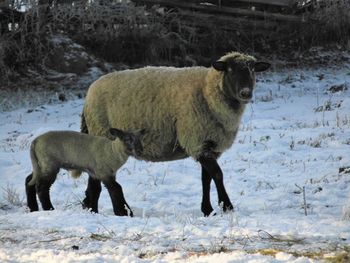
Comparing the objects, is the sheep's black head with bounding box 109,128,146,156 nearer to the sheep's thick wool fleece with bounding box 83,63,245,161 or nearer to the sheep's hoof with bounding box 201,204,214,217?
the sheep's thick wool fleece with bounding box 83,63,245,161

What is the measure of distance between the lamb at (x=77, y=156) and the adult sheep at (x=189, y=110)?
398mm

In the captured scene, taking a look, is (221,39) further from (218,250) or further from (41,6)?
(218,250)

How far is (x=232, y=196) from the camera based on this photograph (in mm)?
8297

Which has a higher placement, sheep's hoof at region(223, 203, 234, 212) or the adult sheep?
the adult sheep

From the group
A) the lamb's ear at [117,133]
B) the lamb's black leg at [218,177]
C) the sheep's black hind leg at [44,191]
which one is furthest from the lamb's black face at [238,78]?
the sheep's black hind leg at [44,191]

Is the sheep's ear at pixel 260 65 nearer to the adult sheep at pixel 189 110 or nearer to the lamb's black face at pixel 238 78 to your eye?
the adult sheep at pixel 189 110

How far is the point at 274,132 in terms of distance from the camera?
11648 millimetres

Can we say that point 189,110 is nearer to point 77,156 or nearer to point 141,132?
point 141,132

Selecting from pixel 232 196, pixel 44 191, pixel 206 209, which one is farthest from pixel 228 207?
pixel 44 191

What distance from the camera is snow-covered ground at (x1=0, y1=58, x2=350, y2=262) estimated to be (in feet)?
14.0

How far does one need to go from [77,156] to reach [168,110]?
1.26 m

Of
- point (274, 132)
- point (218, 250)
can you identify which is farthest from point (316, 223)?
point (274, 132)

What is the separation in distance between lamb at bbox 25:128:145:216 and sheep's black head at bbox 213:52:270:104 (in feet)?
3.83

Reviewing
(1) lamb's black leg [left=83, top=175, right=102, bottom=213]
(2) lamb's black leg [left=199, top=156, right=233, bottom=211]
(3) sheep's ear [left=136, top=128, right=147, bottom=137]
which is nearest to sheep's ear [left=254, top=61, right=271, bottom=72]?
(2) lamb's black leg [left=199, top=156, right=233, bottom=211]
